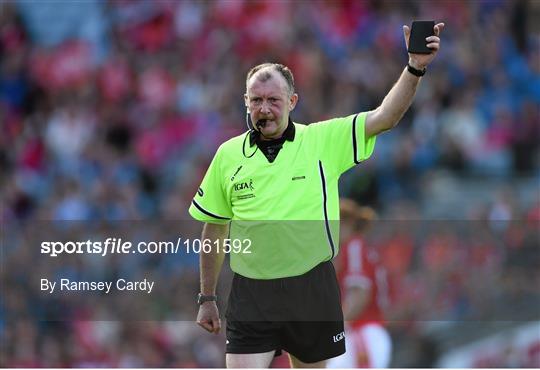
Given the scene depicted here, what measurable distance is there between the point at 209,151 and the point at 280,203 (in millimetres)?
8213

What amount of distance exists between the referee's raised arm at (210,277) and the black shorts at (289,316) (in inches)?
5.6

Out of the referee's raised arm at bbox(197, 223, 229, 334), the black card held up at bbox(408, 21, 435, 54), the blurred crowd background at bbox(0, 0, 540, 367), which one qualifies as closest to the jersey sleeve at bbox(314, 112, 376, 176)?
the black card held up at bbox(408, 21, 435, 54)

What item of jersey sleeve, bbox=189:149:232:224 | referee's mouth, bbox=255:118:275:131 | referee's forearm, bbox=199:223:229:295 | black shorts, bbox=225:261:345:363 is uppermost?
referee's mouth, bbox=255:118:275:131

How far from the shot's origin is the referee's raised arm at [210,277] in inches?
253

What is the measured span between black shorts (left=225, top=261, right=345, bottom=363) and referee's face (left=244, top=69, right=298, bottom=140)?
0.73 meters

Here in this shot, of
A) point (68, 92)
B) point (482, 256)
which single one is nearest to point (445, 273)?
point (482, 256)

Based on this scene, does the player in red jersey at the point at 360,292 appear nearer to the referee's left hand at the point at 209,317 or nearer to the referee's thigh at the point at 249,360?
the referee's left hand at the point at 209,317

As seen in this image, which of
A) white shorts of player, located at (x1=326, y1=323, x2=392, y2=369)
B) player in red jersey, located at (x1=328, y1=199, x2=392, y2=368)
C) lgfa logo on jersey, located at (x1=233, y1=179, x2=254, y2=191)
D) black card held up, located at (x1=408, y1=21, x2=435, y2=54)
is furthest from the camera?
white shorts of player, located at (x1=326, y1=323, x2=392, y2=369)

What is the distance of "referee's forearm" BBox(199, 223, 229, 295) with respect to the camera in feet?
21.1

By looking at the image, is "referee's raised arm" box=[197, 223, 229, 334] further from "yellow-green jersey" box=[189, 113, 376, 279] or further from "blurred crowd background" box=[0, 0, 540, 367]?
"blurred crowd background" box=[0, 0, 540, 367]

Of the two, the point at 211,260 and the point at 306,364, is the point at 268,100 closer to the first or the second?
the point at 211,260

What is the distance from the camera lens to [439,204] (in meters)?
13.5

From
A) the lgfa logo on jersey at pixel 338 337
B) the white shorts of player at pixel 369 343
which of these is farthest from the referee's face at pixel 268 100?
the white shorts of player at pixel 369 343

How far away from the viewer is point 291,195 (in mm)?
6172
